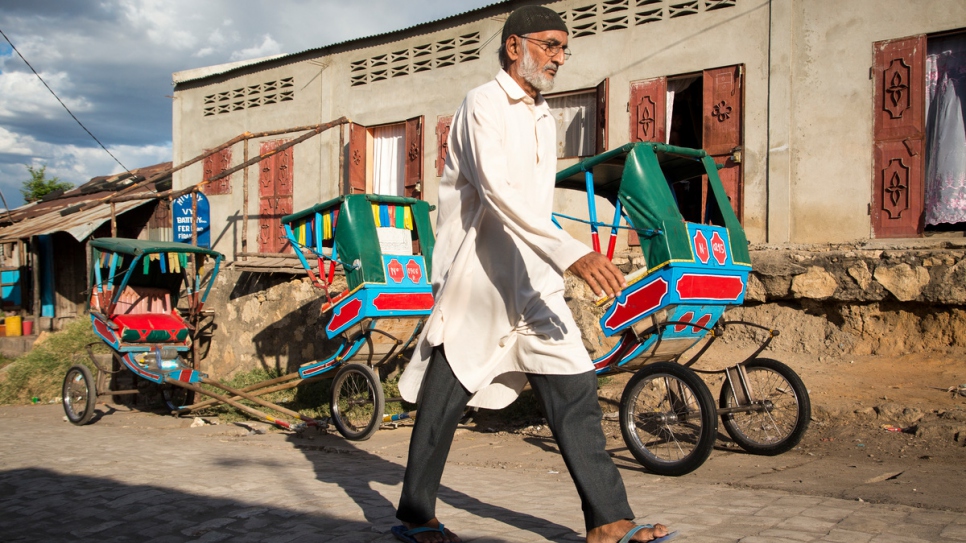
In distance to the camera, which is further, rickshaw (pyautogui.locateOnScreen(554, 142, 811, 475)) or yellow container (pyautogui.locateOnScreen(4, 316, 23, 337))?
yellow container (pyautogui.locateOnScreen(4, 316, 23, 337))

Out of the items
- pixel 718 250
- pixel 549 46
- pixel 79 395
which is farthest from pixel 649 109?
pixel 79 395

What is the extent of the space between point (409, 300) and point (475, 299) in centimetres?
442

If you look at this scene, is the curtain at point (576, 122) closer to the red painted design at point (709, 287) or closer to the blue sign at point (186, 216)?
the red painted design at point (709, 287)

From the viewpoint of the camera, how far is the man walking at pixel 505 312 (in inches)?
107

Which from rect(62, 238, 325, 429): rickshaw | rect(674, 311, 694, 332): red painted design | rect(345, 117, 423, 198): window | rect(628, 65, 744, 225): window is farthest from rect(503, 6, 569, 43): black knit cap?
rect(345, 117, 423, 198): window

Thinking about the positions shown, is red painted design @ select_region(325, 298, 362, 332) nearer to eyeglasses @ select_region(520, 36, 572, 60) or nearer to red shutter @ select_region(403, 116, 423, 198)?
eyeglasses @ select_region(520, 36, 572, 60)

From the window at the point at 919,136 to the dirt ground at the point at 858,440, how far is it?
1948 mm

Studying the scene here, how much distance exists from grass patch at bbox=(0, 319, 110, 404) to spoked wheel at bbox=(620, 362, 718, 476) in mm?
9176

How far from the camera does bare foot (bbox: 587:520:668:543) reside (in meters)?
2.66

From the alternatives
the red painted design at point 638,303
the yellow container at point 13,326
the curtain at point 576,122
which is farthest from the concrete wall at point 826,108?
the yellow container at point 13,326

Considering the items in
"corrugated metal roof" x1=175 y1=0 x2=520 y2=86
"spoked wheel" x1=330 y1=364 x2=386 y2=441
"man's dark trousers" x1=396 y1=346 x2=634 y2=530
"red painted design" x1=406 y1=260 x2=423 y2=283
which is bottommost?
"spoked wheel" x1=330 y1=364 x2=386 y2=441

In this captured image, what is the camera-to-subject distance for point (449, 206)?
300 cm

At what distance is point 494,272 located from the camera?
293 cm

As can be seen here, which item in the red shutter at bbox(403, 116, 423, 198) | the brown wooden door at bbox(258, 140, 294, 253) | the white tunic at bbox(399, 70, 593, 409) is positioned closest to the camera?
the white tunic at bbox(399, 70, 593, 409)
